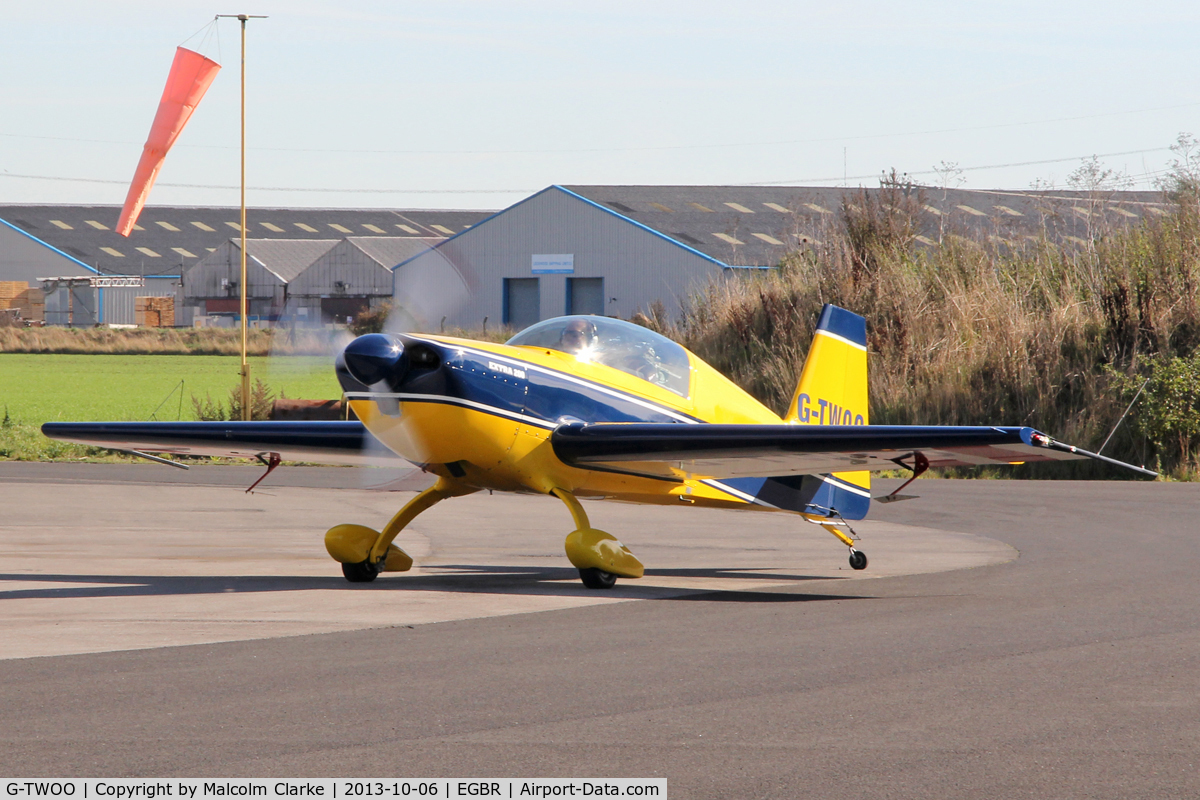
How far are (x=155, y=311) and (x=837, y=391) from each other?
86.5 meters

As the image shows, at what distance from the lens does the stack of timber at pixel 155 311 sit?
300ft

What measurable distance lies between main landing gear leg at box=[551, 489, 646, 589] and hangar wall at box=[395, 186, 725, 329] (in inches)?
1630

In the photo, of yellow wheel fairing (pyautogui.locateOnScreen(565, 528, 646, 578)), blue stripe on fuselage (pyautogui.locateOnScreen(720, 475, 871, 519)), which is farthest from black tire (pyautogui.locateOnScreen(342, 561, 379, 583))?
blue stripe on fuselage (pyautogui.locateOnScreen(720, 475, 871, 519))

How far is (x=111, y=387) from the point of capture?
4391 cm

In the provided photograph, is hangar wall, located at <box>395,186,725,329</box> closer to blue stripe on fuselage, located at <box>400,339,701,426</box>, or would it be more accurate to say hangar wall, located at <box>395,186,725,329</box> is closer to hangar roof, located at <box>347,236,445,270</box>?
hangar roof, located at <box>347,236,445,270</box>

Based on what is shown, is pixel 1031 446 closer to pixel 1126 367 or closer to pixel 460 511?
pixel 460 511

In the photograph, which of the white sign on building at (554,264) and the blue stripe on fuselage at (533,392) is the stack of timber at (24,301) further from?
the blue stripe on fuselage at (533,392)

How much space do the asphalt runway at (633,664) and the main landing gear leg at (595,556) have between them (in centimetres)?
33

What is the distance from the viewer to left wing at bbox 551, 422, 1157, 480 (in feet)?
30.2

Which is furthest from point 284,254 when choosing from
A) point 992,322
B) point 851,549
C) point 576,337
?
point 576,337

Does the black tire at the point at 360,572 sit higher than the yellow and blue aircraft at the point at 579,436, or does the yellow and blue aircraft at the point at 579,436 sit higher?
the yellow and blue aircraft at the point at 579,436

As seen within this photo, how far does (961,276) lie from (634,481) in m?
21.2
